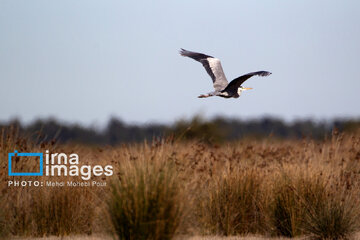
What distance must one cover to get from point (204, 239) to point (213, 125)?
1372cm

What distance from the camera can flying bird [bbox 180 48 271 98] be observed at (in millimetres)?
11754

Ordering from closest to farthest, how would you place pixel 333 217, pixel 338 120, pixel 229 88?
pixel 333 217 < pixel 229 88 < pixel 338 120

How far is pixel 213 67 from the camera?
12867 millimetres

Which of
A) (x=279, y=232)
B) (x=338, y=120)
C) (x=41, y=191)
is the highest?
(x=338, y=120)

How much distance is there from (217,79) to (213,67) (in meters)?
0.32

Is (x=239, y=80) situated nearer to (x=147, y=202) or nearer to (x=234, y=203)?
(x=234, y=203)

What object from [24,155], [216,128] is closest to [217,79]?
[24,155]

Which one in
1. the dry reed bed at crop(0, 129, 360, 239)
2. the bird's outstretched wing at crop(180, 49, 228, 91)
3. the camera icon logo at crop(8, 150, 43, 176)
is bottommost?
the dry reed bed at crop(0, 129, 360, 239)

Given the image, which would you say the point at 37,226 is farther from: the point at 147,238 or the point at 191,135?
the point at 191,135

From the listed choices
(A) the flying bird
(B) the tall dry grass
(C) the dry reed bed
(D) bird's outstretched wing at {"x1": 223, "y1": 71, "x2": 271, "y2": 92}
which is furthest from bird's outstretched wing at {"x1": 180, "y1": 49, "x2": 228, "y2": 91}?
(B) the tall dry grass

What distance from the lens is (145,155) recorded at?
7.23 meters

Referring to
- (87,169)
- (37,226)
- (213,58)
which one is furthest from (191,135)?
(37,226)

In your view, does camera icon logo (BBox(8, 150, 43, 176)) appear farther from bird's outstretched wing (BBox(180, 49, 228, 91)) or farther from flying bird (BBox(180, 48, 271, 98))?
bird's outstretched wing (BBox(180, 49, 228, 91))

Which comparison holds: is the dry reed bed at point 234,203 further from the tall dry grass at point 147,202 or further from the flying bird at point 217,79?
the flying bird at point 217,79
